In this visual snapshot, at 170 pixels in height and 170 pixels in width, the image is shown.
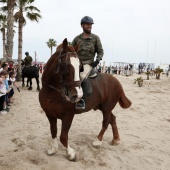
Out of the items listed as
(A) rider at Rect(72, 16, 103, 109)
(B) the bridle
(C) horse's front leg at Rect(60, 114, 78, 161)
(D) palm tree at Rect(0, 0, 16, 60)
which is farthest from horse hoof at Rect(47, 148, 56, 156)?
(D) palm tree at Rect(0, 0, 16, 60)

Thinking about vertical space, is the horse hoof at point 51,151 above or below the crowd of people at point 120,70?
below

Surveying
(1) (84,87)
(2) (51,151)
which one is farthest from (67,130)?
(1) (84,87)

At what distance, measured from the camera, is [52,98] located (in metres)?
3.84

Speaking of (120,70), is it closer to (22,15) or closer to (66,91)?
(22,15)

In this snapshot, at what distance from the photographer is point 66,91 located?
3479 millimetres

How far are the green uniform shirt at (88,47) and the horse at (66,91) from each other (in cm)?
45

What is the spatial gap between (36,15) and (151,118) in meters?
14.6

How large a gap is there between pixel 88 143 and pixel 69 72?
7.52 ft

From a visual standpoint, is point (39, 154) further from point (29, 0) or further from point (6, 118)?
point (29, 0)

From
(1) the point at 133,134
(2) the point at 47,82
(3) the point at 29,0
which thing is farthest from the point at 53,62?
(3) the point at 29,0

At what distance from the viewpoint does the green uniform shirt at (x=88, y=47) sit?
462cm

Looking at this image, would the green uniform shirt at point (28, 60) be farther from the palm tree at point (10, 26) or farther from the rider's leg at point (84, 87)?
the rider's leg at point (84, 87)

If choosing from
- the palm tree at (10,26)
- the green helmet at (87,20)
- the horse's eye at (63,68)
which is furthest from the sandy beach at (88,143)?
the palm tree at (10,26)

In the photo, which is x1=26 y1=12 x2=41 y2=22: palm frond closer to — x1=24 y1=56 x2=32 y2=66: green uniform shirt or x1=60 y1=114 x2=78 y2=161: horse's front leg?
x1=24 y1=56 x2=32 y2=66: green uniform shirt
